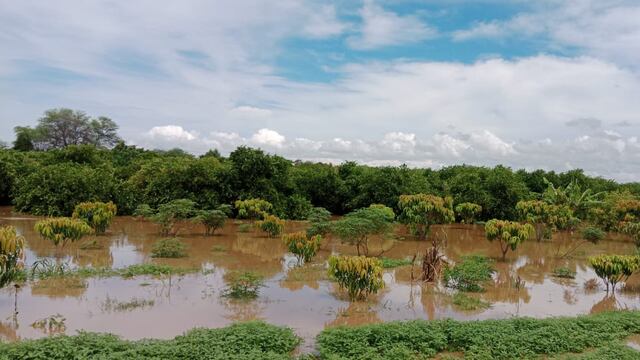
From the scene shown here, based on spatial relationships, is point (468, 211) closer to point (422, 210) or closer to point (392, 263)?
point (422, 210)

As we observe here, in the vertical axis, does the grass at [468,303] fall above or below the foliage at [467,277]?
below

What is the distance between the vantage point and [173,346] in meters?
7.21

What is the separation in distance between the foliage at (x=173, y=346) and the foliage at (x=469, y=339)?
789 millimetres

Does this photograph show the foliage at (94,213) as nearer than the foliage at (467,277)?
No

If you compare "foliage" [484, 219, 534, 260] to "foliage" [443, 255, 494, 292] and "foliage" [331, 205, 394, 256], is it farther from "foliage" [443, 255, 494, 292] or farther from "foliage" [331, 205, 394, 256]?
"foliage" [443, 255, 494, 292]

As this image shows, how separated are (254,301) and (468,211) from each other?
1736 centimetres

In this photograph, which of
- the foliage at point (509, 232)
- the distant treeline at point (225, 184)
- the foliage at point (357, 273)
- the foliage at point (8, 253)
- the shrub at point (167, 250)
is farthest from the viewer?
the distant treeline at point (225, 184)

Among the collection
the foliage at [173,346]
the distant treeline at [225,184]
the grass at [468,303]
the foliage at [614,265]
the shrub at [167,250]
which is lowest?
the grass at [468,303]

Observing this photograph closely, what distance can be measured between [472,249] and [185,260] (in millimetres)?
10480

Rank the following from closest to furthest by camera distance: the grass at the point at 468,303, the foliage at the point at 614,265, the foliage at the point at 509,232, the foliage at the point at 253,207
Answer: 1. the grass at the point at 468,303
2. the foliage at the point at 614,265
3. the foliage at the point at 509,232
4. the foliage at the point at 253,207

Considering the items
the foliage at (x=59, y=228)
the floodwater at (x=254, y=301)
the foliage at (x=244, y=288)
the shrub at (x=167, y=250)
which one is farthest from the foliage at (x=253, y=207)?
the foliage at (x=244, y=288)

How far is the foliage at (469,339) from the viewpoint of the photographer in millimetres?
7609

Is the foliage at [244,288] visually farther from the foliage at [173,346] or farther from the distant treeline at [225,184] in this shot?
the distant treeline at [225,184]

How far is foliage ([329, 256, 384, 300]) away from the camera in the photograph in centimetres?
1048
